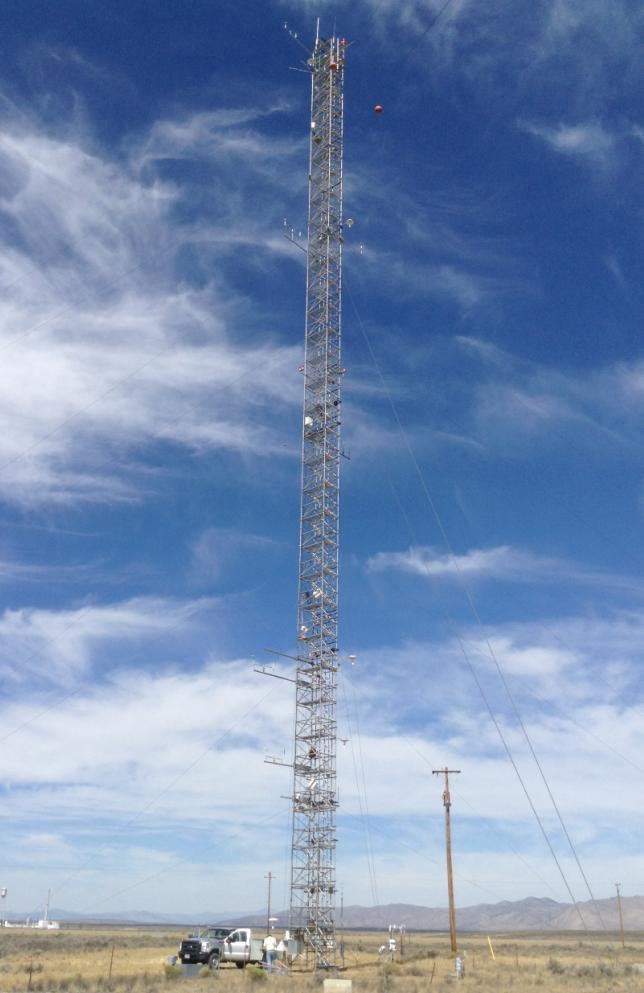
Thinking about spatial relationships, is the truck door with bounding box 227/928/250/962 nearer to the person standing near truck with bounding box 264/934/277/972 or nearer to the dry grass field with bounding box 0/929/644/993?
the dry grass field with bounding box 0/929/644/993

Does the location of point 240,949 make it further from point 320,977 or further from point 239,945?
point 320,977

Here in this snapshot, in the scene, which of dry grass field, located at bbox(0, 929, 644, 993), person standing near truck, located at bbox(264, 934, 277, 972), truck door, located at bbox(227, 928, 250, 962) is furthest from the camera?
truck door, located at bbox(227, 928, 250, 962)

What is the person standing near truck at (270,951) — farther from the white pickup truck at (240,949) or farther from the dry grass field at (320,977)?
the dry grass field at (320,977)

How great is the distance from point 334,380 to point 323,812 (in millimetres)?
21768

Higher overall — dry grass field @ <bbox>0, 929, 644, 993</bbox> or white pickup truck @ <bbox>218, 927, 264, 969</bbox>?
white pickup truck @ <bbox>218, 927, 264, 969</bbox>

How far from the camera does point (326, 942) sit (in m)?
42.5

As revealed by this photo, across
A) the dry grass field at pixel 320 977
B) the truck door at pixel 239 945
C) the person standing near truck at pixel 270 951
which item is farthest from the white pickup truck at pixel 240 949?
the dry grass field at pixel 320 977

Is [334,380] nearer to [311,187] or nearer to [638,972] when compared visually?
[311,187]

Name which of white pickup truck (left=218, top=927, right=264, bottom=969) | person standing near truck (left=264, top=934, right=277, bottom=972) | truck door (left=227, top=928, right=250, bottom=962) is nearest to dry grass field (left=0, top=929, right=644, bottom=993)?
white pickup truck (left=218, top=927, right=264, bottom=969)

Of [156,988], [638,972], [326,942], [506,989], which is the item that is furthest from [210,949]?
[638,972]

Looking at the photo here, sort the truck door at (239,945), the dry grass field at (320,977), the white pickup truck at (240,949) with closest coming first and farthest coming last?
1. the dry grass field at (320,977)
2. the white pickup truck at (240,949)
3. the truck door at (239,945)

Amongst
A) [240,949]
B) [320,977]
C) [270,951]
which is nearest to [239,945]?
[240,949]

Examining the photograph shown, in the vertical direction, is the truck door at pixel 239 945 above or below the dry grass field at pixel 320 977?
above

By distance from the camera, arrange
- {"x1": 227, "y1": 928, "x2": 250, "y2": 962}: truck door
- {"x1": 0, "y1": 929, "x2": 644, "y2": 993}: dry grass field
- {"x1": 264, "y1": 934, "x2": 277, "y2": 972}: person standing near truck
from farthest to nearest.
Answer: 1. {"x1": 227, "y1": 928, "x2": 250, "y2": 962}: truck door
2. {"x1": 264, "y1": 934, "x2": 277, "y2": 972}: person standing near truck
3. {"x1": 0, "y1": 929, "x2": 644, "y2": 993}: dry grass field
